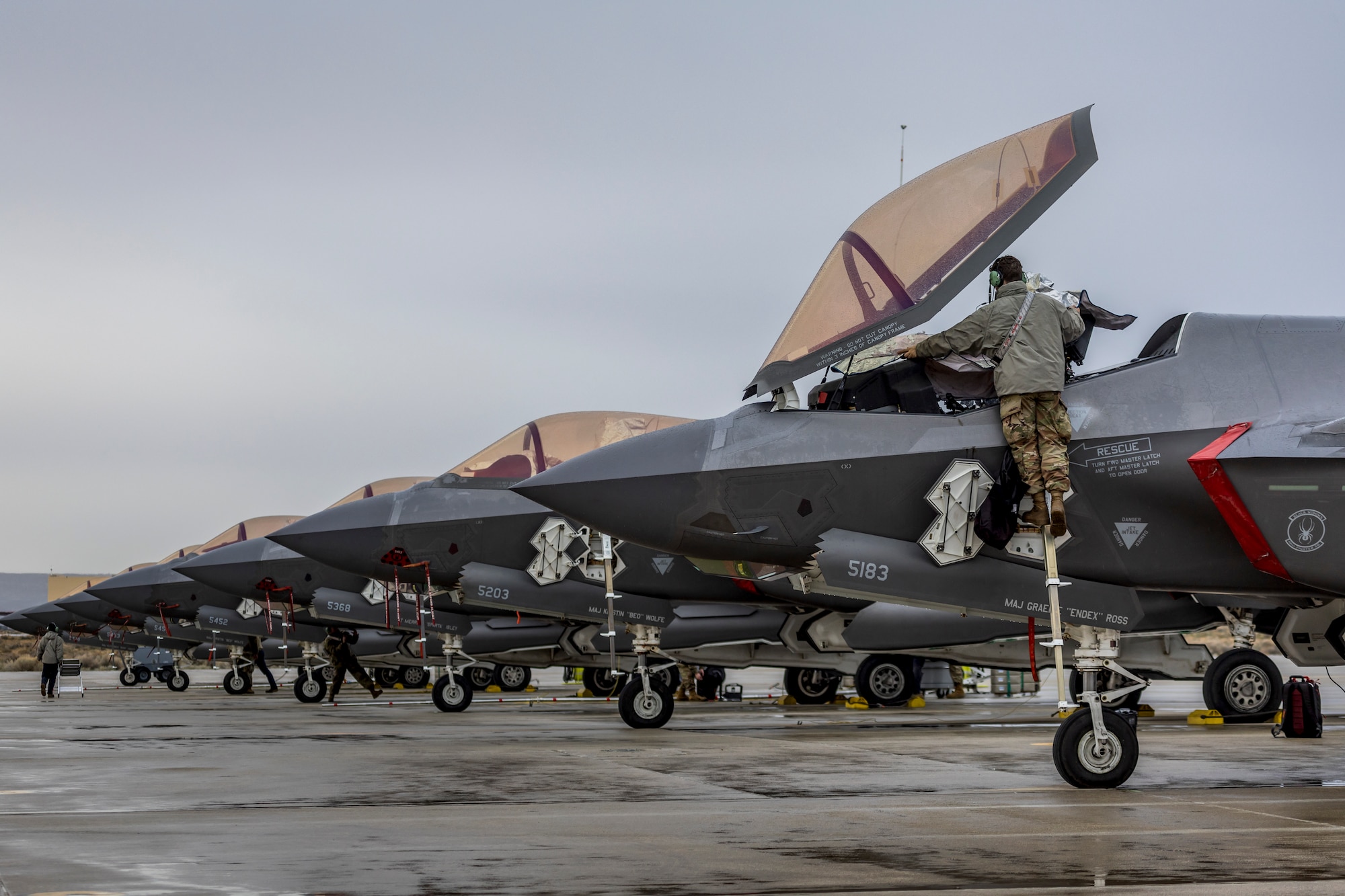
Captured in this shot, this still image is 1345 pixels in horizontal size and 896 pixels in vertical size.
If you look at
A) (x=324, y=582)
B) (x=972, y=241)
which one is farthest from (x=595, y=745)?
(x=324, y=582)

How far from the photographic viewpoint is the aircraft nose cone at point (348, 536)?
55.1ft

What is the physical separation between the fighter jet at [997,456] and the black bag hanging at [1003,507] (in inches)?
4.5

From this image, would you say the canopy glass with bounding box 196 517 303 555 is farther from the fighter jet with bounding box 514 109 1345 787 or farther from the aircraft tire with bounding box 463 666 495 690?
the fighter jet with bounding box 514 109 1345 787

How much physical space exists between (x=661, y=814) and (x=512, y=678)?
73.0 ft

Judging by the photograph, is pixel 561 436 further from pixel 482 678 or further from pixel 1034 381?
pixel 482 678

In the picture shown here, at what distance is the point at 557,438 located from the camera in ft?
49.6

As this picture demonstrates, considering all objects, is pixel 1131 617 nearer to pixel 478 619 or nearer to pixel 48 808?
pixel 48 808

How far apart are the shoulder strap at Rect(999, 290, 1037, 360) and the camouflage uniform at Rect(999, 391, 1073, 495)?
0.89ft

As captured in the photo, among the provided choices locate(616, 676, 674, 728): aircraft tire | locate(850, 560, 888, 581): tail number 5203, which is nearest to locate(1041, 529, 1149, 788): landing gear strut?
locate(850, 560, 888, 581): tail number 5203

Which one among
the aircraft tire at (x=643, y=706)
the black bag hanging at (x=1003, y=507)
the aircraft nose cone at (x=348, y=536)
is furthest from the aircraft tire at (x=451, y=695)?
the black bag hanging at (x=1003, y=507)

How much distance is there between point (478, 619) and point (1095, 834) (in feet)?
56.3

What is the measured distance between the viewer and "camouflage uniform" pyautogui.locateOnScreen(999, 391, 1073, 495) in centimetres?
765

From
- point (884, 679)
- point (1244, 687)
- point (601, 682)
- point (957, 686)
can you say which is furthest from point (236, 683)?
point (1244, 687)

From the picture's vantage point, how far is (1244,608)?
12.9 m
